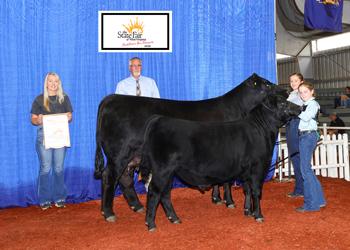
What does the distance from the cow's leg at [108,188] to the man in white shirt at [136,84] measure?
4.77 feet

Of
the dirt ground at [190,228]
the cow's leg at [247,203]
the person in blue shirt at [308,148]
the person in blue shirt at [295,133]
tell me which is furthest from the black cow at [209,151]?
the person in blue shirt at [295,133]

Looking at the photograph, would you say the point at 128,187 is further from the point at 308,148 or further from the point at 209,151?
the point at 308,148

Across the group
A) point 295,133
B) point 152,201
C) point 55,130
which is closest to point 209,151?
point 152,201

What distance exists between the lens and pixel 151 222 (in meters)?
3.46

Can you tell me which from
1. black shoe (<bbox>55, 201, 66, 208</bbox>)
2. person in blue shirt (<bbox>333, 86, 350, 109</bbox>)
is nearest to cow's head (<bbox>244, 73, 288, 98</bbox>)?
black shoe (<bbox>55, 201, 66, 208</bbox>)

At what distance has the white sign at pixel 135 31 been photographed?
557 cm

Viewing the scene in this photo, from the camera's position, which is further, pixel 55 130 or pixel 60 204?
pixel 60 204

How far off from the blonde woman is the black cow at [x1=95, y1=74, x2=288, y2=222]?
865 mm

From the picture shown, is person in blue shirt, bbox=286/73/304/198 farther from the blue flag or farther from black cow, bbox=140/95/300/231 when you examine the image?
the blue flag

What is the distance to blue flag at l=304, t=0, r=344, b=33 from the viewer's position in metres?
8.88

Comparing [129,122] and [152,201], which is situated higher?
[129,122]

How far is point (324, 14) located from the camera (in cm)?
901

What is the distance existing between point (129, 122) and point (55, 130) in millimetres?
1264


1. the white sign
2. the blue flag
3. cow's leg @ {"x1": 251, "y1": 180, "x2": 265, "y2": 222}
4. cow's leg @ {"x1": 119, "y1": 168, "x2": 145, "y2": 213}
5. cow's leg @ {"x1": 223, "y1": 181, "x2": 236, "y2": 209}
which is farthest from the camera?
the blue flag
